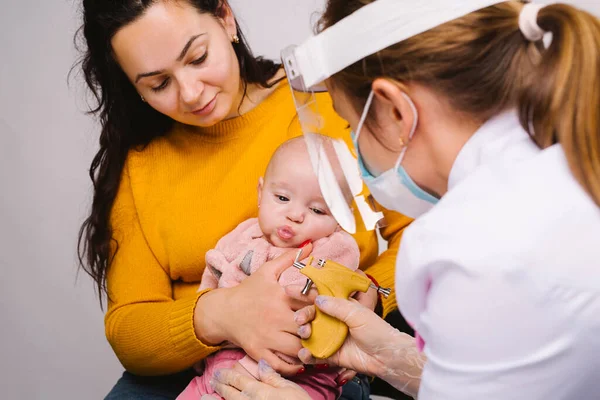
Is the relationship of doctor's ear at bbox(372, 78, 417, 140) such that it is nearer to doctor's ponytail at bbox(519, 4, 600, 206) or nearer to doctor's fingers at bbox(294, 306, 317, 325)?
doctor's ponytail at bbox(519, 4, 600, 206)

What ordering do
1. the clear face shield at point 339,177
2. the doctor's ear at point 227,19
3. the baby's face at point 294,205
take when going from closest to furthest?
the clear face shield at point 339,177 < the baby's face at point 294,205 < the doctor's ear at point 227,19

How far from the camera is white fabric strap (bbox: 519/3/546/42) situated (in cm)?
101

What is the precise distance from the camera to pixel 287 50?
4.21ft

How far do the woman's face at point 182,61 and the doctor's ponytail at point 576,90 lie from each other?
2.93 ft

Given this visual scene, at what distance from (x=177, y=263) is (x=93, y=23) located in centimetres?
63

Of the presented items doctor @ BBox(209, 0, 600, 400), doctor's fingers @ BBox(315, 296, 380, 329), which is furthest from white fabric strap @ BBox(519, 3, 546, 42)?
doctor's fingers @ BBox(315, 296, 380, 329)

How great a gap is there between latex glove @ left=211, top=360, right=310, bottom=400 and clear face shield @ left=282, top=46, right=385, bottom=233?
0.35 metres

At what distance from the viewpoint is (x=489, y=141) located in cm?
104

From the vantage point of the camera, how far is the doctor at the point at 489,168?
930 millimetres

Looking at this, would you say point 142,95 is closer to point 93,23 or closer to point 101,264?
point 93,23

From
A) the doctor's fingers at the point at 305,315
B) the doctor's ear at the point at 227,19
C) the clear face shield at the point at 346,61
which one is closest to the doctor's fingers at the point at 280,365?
the doctor's fingers at the point at 305,315

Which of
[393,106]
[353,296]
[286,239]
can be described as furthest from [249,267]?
[393,106]

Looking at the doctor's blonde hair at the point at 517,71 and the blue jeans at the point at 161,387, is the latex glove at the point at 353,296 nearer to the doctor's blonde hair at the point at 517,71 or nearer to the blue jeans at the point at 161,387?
the blue jeans at the point at 161,387

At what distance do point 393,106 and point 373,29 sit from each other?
4.8 inches
